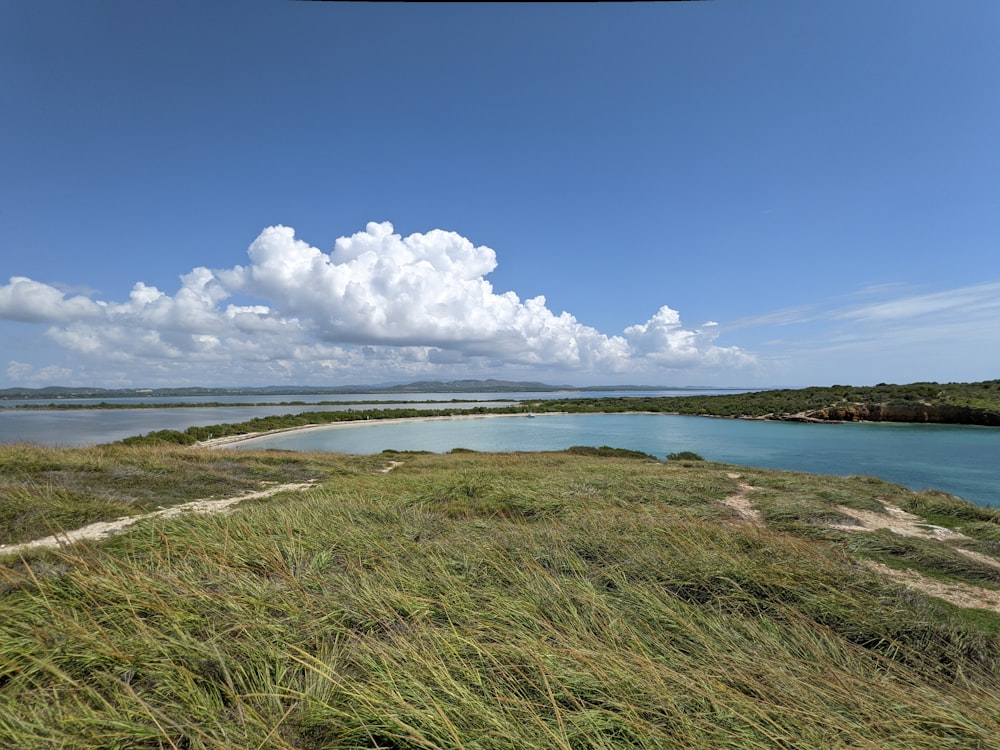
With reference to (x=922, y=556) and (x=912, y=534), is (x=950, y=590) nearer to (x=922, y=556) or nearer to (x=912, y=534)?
(x=922, y=556)

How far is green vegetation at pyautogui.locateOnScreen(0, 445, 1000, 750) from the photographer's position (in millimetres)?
2594

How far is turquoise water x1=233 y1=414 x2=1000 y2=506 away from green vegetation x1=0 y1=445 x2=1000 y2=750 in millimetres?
23747

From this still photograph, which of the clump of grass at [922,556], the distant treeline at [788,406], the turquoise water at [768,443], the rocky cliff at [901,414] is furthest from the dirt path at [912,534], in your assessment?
the rocky cliff at [901,414]

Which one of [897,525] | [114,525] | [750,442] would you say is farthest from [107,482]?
[750,442]

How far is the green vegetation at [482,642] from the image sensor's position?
2594 mm

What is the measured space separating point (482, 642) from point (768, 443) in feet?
156

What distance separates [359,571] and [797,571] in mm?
5523

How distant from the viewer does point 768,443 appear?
138 ft

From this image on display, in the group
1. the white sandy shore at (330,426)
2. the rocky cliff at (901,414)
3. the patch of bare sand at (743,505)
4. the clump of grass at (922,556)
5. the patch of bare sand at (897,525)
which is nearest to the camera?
the clump of grass at (922,556)

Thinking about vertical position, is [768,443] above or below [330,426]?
above

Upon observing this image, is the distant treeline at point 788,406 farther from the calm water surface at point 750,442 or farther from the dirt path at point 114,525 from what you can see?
the dirt path at point 114,525

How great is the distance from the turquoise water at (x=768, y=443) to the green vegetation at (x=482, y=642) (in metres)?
23.7

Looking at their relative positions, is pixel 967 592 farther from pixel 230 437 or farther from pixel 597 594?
pixel 230 437

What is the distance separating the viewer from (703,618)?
4148 mm
